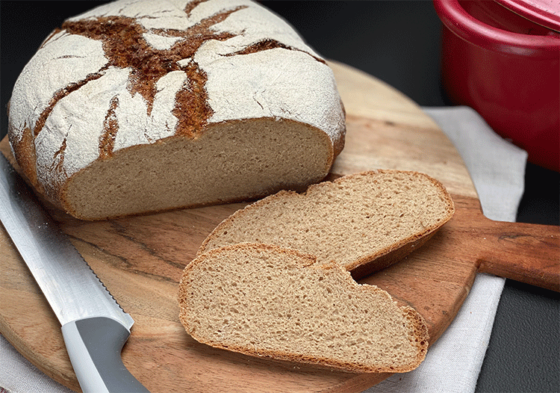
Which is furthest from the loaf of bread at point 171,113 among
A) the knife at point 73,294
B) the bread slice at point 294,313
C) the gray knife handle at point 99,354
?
the gray knife handle at point 99,354

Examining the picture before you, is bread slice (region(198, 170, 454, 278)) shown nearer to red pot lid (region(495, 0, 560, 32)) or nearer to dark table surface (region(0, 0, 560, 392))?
dark table surface (region(0, 0, 560, 392))

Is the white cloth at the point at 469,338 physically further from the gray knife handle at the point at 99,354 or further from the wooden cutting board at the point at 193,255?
the gray knife handle at the point at 99,354

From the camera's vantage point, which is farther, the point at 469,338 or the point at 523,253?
the point at 523,253

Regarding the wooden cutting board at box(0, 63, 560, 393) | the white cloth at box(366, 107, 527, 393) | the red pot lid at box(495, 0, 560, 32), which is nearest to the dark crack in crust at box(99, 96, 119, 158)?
the wooden cutting board at box(0, 63, 560, 393)

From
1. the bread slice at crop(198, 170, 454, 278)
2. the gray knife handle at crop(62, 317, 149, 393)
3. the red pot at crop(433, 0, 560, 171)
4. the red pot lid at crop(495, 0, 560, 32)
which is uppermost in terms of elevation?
the red pot lid at crop(495, 0, 560, 32)

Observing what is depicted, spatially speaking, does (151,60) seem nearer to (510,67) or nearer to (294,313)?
(294,313)

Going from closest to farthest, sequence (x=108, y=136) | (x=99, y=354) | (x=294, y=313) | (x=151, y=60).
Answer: (x=99, y=354)
(x=294, y=313)
(x=108, y=136)
(x=151, y=60)

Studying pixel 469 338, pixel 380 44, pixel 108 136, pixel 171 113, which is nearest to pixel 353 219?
pixel 469 338
